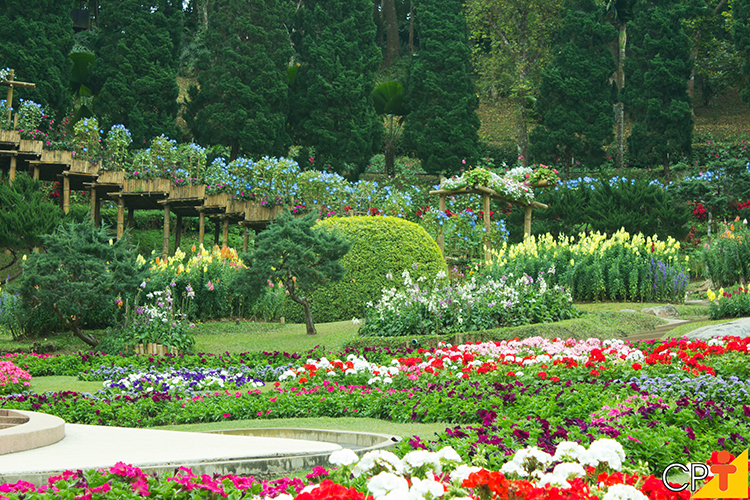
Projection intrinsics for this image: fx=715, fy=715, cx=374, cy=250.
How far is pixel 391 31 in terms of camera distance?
129 feet

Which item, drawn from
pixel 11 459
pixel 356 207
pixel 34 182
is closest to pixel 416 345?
pixel 11 459

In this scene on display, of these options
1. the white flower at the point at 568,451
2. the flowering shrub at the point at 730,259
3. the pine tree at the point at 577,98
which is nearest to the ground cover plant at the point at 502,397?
the white flower at the point at 568,451

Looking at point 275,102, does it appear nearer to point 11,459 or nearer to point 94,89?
point 94,89

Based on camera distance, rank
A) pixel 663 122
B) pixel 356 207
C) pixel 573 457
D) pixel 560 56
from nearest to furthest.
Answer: pixel 573 457
pixel 356 207
pixel 663 122
pixel 560 56

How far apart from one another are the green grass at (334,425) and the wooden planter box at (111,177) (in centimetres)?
1400

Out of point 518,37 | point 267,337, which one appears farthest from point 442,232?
point 518,37

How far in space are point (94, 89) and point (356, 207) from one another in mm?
16472

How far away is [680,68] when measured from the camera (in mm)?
25688

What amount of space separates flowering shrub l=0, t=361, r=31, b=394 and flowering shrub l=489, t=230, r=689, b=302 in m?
6.89

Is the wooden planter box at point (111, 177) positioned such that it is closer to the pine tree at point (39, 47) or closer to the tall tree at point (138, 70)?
the pine tree at point (39, 47)

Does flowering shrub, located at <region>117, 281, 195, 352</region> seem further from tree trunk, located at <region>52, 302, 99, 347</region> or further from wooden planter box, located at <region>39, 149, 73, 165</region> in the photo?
wooden planter box, located at <region>39, 149, 73, 165</region>

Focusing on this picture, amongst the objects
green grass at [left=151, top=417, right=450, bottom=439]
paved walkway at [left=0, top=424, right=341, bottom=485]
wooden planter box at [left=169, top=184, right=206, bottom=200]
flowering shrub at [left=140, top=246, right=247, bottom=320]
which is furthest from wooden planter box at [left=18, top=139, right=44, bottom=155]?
paved walkway at [left=0, top=424, right=341, bottom=485]

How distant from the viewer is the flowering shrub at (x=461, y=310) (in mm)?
9102

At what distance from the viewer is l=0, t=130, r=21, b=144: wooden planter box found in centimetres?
1888
